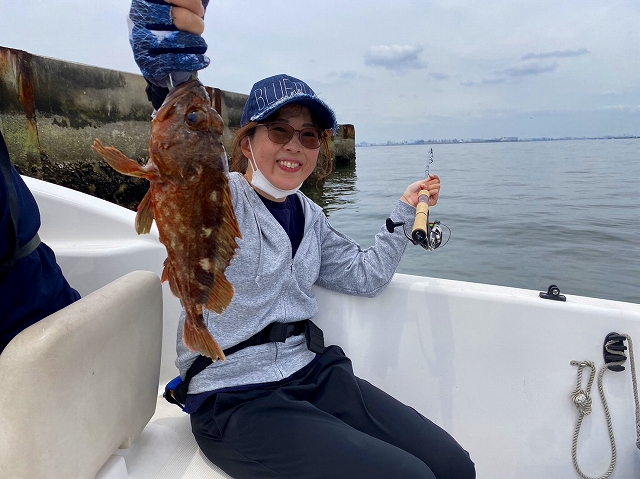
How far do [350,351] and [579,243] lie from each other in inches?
366

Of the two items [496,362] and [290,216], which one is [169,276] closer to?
[290,216]

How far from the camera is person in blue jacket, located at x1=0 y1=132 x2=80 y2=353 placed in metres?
1.67

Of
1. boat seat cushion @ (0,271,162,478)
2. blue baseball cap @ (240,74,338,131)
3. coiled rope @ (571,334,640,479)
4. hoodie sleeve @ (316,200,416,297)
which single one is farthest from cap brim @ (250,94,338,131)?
coiled rope @ (571,334,640,479)

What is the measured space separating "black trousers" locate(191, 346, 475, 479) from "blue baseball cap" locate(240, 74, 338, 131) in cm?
131

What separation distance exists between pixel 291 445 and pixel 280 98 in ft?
5.16

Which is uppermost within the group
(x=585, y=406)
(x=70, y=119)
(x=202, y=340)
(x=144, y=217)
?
(x=70, y=119)

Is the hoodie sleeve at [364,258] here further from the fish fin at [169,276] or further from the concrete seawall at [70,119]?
the concrete seawall at [70,119]

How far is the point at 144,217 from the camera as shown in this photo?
1.64 metres

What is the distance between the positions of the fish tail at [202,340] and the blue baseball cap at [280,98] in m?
1.05

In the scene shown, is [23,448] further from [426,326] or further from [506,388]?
[506,388]

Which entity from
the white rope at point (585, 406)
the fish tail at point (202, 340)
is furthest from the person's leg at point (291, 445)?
the white rope at point (585, 406)

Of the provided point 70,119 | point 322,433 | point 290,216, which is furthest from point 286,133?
point 70,119

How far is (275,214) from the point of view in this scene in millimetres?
2461

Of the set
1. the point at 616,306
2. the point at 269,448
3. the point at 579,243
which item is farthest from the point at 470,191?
the point at 269,448
